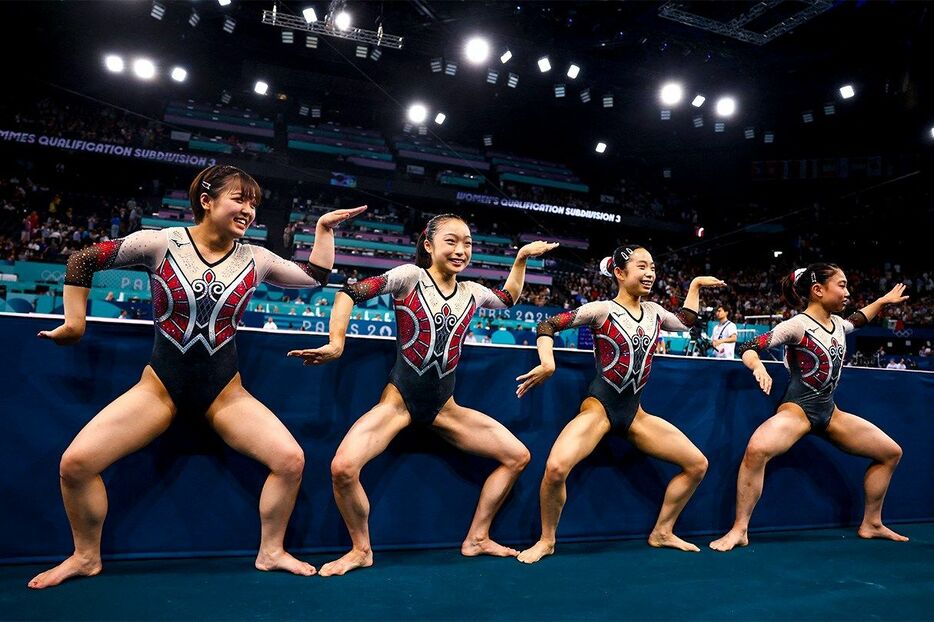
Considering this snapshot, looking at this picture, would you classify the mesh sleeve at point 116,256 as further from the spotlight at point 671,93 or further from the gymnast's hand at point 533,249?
the spotlight at point 671,93

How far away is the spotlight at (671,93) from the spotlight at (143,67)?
67.4 ft

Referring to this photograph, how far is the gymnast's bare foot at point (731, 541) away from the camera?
398cm

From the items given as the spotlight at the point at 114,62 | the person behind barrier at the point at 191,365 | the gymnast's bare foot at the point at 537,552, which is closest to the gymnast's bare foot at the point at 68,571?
the person behind barrier at the point at 191,365

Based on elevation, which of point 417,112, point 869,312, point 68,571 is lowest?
point 68,571

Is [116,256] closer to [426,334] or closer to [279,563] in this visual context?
[426,334]

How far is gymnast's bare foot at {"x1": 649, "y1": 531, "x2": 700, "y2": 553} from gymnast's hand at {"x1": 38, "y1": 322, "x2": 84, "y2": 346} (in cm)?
369

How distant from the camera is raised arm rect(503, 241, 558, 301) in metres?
3.70

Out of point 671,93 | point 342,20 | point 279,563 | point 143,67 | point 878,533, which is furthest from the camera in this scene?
Result: point 143,67

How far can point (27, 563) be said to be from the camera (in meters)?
3.05

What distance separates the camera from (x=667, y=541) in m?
4.00

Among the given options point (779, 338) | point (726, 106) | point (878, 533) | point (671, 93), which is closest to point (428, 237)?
point (779, 338)

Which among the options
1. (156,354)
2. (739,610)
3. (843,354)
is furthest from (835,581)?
(156,354)

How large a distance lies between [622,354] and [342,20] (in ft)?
55.3

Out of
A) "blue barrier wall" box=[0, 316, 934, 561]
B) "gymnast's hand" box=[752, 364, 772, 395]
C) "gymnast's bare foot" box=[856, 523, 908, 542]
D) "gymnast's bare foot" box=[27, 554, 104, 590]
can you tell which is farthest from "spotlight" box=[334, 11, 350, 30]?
"gymnast's bare foot" box=[856, 523, 908, 542]
